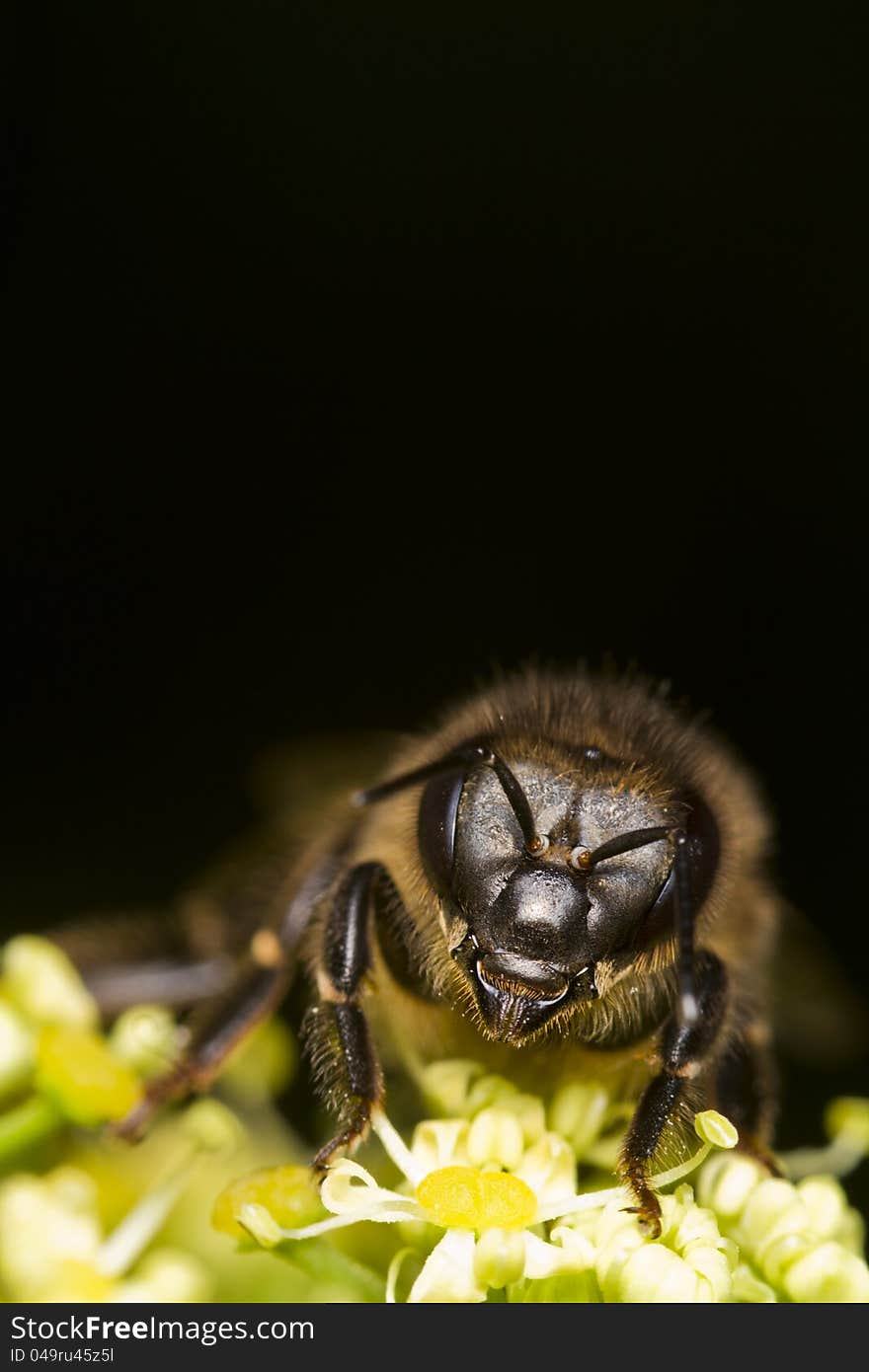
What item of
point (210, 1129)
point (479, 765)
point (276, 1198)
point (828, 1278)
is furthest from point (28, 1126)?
point (828, 1278)

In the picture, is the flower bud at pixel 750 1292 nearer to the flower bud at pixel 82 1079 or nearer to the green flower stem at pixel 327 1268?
the green flower stem at pixel 327 1268

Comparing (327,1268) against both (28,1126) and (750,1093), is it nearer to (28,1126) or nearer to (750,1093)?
(28,1126)

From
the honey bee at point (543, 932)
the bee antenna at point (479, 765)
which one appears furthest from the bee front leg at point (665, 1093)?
the bee antenna at point (479, 765)

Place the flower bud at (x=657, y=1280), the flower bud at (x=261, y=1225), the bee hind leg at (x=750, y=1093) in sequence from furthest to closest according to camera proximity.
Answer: the bee hind leg at (x=750, y=1093) < the flower bud at (x=261, y=1225) < the flower bud at (x=657, y=1280)

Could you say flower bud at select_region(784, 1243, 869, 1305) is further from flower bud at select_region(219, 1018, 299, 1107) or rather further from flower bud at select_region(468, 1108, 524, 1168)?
flower bud at select_region(219, 1018, 299, 1107)

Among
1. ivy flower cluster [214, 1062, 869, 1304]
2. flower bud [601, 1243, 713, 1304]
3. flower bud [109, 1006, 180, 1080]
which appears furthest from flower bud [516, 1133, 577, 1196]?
flower bud [109, 1006, 180, 1080]

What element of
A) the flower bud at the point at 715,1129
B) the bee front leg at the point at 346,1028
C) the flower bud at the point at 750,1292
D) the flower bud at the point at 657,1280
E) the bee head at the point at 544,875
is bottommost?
the flower bud at the point at 750,1292

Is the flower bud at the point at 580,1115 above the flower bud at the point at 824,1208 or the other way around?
above
